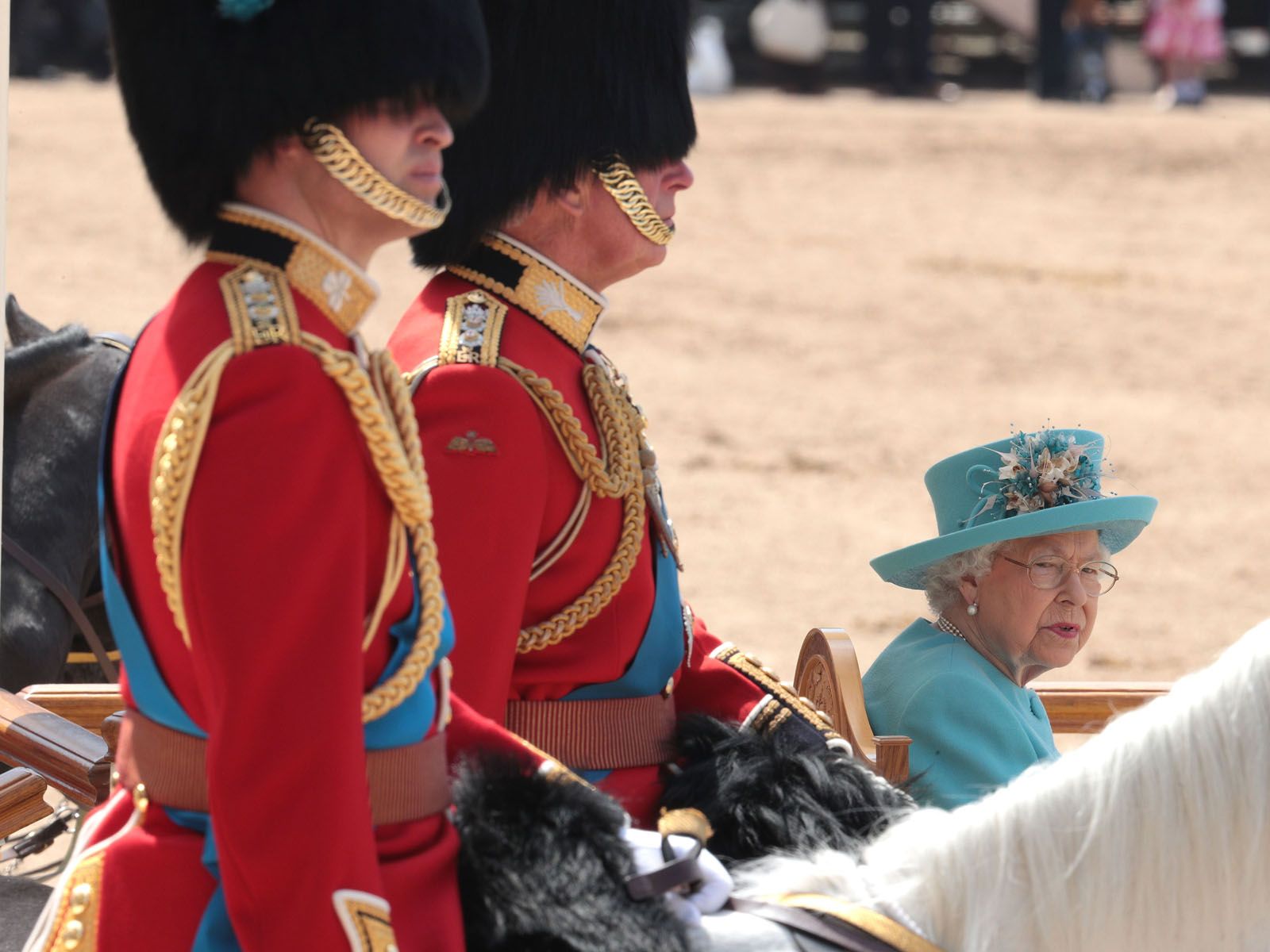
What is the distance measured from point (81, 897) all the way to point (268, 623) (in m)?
0.35

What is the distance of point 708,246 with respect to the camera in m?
13.3

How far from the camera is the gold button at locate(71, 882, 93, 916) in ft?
5.46

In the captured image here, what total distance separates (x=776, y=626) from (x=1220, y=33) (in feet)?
47.9

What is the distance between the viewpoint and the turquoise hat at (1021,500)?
2795mm

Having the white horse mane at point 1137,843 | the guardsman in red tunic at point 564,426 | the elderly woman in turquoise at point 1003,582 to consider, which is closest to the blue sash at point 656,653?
the guardsman in red tunic at point 564,426

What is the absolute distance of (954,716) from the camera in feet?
8.80

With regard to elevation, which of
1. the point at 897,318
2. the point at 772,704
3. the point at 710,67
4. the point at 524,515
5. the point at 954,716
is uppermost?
the point at 710,67

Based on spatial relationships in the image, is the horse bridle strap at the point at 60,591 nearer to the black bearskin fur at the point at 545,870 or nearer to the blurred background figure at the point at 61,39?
the black bearskin fur at the point at 545,870

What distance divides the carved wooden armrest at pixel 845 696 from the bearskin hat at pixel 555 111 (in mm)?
709

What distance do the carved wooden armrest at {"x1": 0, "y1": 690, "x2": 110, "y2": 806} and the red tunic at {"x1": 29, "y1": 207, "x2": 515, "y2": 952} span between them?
0.82 metres

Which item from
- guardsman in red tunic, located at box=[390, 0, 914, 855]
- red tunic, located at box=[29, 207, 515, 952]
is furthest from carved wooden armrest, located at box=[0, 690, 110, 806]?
red tunic, located at box=[29, 207, 515, 952]

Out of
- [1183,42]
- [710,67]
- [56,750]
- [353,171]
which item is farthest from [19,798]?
[1183,42]

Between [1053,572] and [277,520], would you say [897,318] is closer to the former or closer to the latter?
[1053,572]

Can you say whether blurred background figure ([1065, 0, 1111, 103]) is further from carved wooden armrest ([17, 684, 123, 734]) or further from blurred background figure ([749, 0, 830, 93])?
carved wooden armrest ([17, 684, 123, 734])
